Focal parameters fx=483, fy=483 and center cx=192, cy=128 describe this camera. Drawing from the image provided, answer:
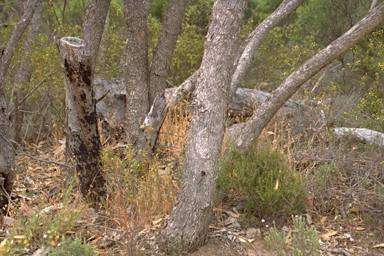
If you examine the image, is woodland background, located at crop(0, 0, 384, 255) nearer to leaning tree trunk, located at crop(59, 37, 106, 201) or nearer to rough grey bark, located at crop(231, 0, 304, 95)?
leaning tree trunk, located at crop(59, 37, 106, 201)

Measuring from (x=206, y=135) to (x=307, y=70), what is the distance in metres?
1.60

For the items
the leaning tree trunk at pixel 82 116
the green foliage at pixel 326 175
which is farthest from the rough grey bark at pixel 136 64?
the green foliage at pixel 326 175

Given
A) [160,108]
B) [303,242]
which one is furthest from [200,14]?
[303,242]

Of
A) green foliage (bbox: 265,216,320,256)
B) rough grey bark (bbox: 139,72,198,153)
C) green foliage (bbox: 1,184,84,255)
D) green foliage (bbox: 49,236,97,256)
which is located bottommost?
green foliage (bbox: 1,184,84,255)

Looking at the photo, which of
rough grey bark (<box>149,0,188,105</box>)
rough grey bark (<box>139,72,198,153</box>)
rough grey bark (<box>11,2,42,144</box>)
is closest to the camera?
rough grey bark (<box>139,72,198,153</box>)

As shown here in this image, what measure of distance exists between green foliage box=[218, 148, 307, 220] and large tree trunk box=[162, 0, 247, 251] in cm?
72

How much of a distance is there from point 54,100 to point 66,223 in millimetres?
4017

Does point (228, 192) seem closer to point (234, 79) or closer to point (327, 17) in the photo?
point (234, 79)

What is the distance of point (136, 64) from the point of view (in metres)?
6.23

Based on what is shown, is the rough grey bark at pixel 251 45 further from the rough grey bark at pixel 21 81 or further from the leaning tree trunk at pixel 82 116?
the rough grey bark at pixel 21 81

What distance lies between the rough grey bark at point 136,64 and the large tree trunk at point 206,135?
7.33 ft

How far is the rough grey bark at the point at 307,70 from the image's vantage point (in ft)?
15.9

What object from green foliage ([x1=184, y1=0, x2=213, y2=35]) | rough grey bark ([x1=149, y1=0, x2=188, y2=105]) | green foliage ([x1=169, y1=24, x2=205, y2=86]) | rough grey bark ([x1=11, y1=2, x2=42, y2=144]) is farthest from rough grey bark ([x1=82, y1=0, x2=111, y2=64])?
green foliage ([x1=184, y1=0, x2=213, y2=35])

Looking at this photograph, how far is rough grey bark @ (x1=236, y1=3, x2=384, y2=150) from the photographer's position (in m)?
4.84
